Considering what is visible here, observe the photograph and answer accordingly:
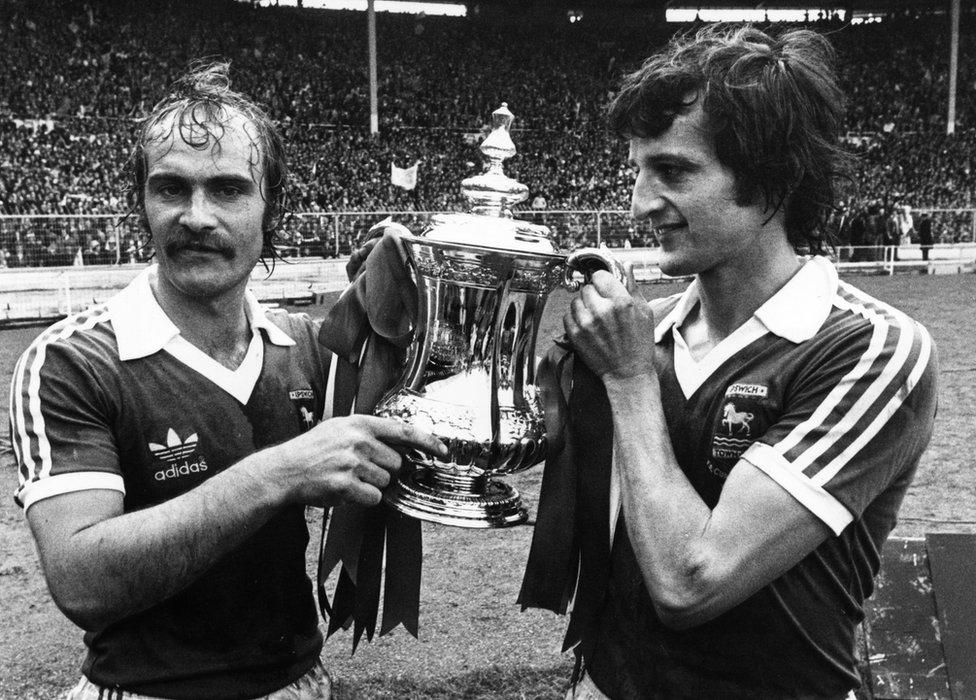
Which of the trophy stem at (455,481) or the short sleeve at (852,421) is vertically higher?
the short sleeve at (852,421)

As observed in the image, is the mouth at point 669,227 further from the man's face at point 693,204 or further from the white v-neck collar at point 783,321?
the white v-neck collar at point 783,321

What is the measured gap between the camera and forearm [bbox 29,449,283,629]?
1.80 meters

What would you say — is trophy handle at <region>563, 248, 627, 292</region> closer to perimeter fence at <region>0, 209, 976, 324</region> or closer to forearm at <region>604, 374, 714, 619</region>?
forearm at <region>604, 374, 714, 619</region>

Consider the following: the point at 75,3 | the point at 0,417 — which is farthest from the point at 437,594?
the point at 75,3

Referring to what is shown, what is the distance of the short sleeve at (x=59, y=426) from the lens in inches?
73.2

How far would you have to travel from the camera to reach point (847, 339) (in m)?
1.89

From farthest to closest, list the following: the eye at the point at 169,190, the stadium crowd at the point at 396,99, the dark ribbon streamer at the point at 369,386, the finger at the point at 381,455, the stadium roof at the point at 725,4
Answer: the stadium roof at the point at 725,4 < the stadium crowd at the point at 396,99 < the dark ribbon streamer at the point at 369,386 < the eye at the point at 169,190 < the finger at the point at 381,455

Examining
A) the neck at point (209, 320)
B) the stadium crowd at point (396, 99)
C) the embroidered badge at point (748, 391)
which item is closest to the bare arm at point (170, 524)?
the neck at point (209, 320)

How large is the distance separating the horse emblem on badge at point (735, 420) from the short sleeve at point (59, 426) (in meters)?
1.22

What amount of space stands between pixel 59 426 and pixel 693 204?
54.1 inches

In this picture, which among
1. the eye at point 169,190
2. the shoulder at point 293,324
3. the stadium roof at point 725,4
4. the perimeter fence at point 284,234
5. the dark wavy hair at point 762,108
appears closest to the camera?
the dark wavy hair at point 762,108

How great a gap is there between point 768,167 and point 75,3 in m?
26.2

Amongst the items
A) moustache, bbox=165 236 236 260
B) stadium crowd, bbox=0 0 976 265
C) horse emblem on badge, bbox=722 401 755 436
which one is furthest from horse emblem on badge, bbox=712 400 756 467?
stadium crowd, bbox=0 0 976 265

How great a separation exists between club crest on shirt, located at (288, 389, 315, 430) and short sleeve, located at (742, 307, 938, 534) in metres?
1.00
